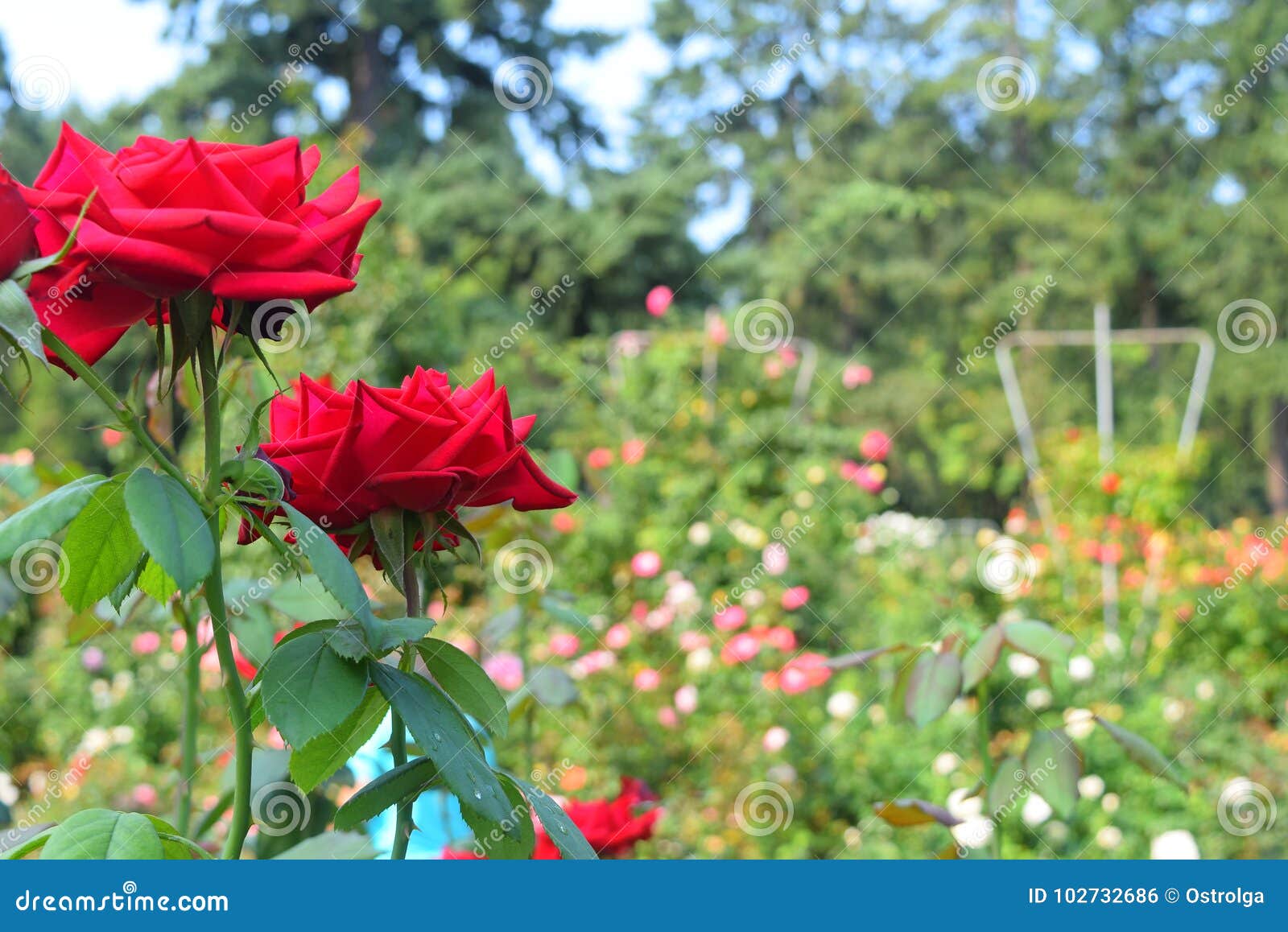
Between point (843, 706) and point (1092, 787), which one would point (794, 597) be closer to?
point (843, 706)

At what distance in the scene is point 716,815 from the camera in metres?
3.13

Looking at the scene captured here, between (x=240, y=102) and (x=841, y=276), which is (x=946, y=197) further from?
(x=240, y=102)

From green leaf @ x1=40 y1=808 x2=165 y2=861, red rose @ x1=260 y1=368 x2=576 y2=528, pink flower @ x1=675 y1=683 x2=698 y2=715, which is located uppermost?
pink flower @ x1=675 y1=683 x2=698 y2=715

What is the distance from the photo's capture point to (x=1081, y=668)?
12.0 ft

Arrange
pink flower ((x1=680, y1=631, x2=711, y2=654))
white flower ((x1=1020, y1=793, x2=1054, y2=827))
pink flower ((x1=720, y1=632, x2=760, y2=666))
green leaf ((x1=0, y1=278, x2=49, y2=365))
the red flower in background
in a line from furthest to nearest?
pink flower ((x1=680, y1=631, x2=711, y2=654)) < pink flower ((x1=720, y1=632, x2=760, y2=666)) < white flower ((x1=1020, y1=793, x2=1054, y2=827)) < the red flower in background < green leaf ((x1=0, y1=278, x2=49, y2=365))

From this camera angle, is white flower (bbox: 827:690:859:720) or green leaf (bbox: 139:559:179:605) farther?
white flower (bbox: 827:690:859:720)

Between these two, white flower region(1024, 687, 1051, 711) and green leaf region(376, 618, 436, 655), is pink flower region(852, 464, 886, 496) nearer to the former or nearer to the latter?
white flower region(1024, 687, 1051, 711)

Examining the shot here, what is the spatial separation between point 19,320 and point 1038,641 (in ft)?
2.60

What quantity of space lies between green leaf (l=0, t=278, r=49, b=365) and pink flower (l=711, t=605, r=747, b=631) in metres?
3.40

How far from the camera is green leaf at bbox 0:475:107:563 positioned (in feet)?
1.48

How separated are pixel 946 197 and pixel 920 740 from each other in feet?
44.1

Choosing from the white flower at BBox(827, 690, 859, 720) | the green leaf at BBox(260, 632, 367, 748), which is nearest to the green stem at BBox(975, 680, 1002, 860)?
the green leaf at BBox(260, 632, 367, 748)

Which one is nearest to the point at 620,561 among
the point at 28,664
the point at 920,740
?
the point at 920,740
